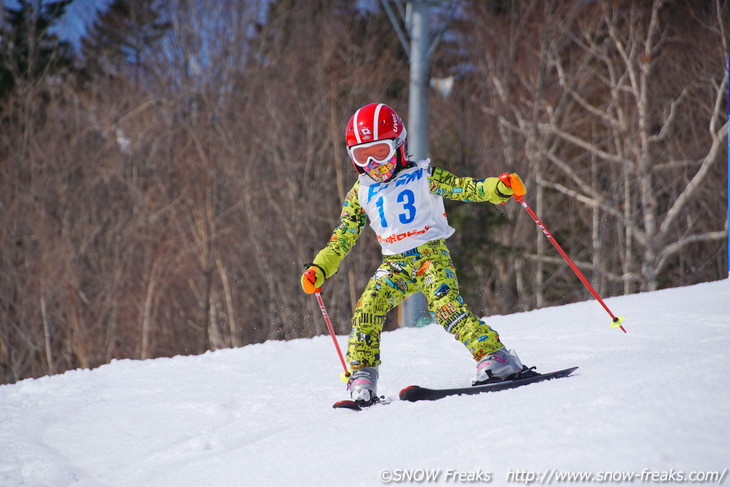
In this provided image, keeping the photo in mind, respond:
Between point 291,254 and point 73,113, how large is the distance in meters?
6.95

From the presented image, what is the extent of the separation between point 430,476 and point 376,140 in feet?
7.29

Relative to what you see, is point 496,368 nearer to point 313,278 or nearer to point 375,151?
point 313,278

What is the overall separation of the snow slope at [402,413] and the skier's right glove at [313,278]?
729 millimetres

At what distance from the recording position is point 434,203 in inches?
158

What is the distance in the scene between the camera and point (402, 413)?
10.5ft

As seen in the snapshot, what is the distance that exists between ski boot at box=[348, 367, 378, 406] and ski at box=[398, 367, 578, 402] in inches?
7.3

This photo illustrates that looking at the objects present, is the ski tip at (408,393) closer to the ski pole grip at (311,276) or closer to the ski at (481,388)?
the ski at (481,388)

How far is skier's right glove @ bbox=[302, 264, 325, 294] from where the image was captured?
12.5 ft

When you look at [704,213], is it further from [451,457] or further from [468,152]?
[451,457]

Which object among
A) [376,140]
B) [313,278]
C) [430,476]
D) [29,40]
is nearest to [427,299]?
[313,278]

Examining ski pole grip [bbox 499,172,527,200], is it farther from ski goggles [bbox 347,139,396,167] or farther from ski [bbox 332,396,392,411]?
ski [bbox 332,396,392,411]

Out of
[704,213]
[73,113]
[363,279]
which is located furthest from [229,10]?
[704,213]

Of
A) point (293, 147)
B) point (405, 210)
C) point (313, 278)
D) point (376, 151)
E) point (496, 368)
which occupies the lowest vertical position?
point (496, 368)

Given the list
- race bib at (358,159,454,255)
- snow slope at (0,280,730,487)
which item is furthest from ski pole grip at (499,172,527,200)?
snow slope at (0,280,730,487)
